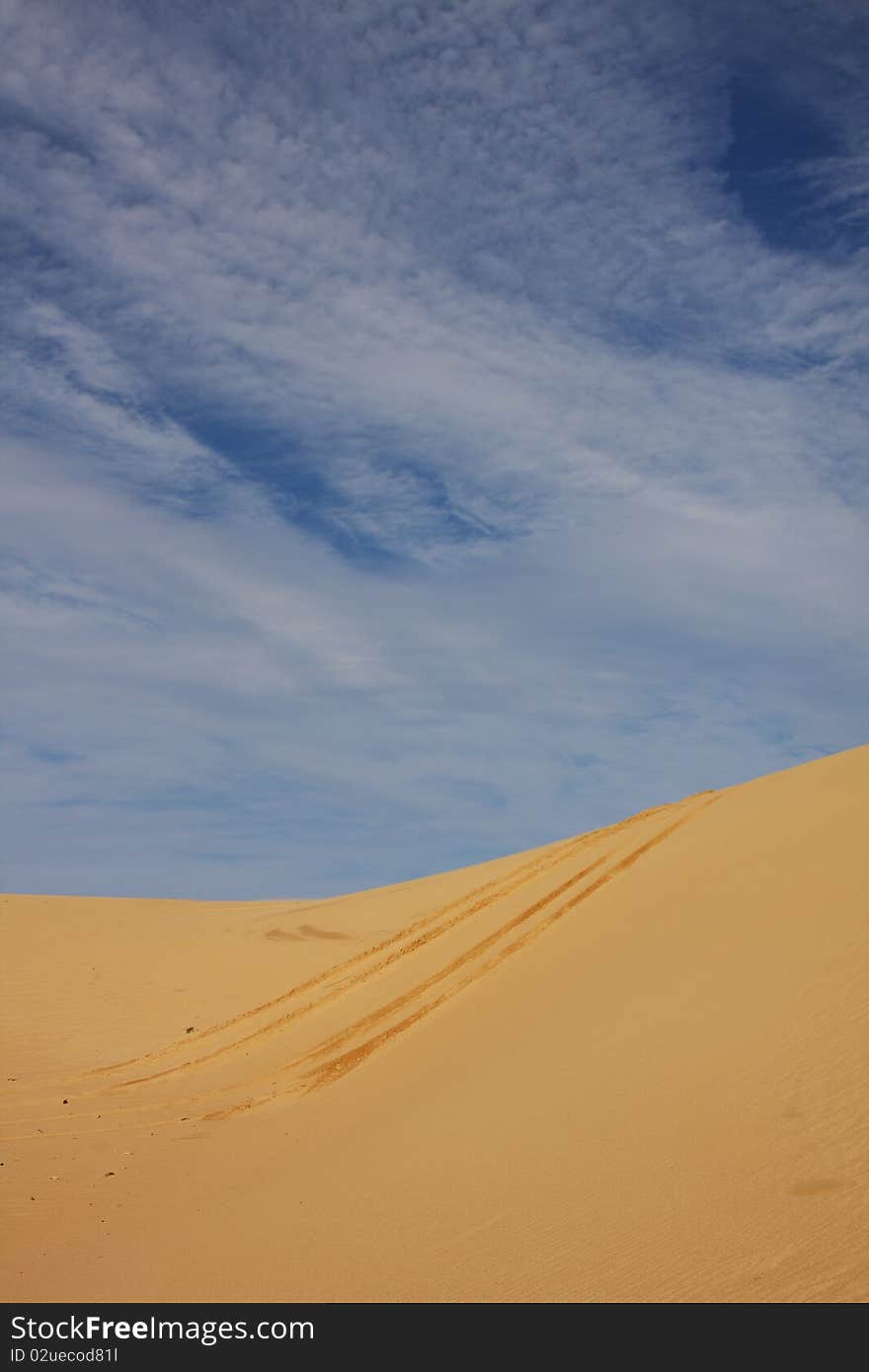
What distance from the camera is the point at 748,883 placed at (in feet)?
30.7

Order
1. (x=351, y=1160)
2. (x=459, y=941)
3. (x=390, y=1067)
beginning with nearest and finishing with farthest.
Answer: (x=351, y=1160) → (x=390, y=1067) → (x=459, y=941)

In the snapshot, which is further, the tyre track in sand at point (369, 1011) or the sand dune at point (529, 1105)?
the tyre track in sand at point (369, 1011)

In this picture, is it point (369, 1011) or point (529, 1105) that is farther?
point (369, 1011)

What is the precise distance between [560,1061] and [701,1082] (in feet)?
5.06

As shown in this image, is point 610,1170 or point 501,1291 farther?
point 610,1170

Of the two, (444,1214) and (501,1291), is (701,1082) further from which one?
(501,1291)

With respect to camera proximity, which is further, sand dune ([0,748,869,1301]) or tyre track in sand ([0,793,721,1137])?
tyre track in sand ([0,793,721,1137])

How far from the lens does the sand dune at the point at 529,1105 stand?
4.43 m

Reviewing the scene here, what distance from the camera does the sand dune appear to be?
4.43 metres

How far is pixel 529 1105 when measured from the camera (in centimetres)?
667

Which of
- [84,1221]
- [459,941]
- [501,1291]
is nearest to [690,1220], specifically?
[501,1291]

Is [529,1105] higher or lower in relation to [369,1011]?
lower
